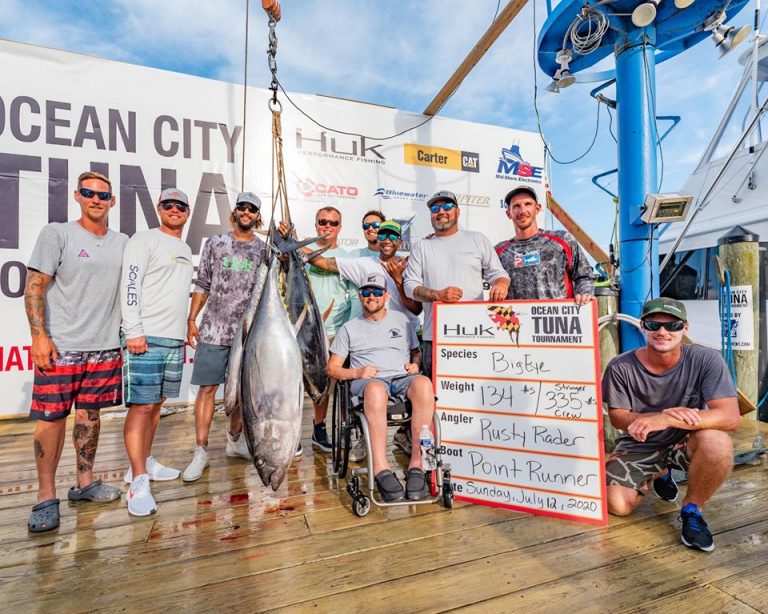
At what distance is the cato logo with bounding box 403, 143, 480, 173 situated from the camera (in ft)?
17.6

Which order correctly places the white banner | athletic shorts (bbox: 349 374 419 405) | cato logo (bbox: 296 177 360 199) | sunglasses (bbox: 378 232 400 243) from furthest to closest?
cato logo (bbox: 296 177 360 199)
the white banner
sunglasses (bbox: 378 232 400 243)
athletic shorts (bbox: 349 374 419 405)

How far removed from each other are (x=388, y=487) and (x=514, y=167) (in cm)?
526

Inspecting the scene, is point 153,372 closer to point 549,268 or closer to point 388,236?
point 388,236

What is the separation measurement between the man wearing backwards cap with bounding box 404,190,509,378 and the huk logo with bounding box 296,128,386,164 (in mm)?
2894

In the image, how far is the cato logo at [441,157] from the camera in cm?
535

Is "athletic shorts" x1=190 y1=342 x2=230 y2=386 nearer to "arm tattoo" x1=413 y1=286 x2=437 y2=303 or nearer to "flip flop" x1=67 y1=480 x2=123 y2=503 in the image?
"flip flop" x1=67 y1=480 x2=123 y2=503

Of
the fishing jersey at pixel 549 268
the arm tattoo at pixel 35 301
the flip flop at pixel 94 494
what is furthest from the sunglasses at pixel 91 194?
the fishing jersey at pixel 549 268

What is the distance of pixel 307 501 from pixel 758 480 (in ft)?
8.55

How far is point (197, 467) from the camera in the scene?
101 inches

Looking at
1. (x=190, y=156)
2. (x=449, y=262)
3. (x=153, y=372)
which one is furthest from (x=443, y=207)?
(x=190, y=156)

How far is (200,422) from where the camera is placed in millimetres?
2693

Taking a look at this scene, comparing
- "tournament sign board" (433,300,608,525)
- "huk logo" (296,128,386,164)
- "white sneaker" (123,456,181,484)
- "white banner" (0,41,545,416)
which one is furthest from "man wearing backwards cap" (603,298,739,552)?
"huk logo" (296,128,386,164)

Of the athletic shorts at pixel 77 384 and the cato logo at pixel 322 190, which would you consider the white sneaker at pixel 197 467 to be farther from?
the cato logo at pixel 322 190

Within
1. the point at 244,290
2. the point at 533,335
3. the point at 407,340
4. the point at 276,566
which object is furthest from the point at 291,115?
the point at 276,566
